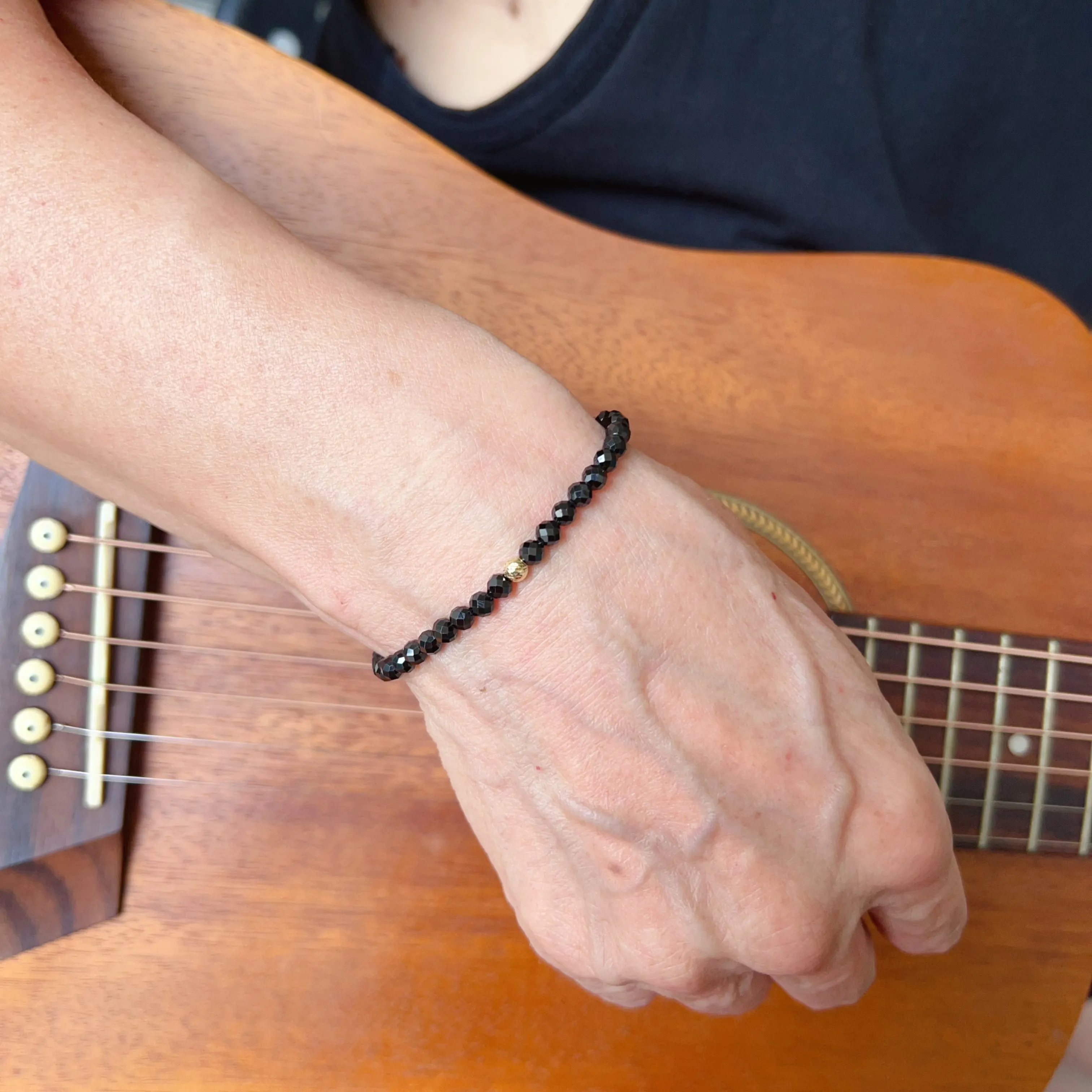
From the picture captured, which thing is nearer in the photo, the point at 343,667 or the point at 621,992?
the point at 621,992

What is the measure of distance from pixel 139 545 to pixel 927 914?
26.1 inches

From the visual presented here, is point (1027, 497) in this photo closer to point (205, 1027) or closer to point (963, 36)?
point (963, 36)

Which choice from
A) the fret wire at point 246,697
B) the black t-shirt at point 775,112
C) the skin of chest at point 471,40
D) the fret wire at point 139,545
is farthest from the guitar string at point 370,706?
the skin of chest at point 471,40

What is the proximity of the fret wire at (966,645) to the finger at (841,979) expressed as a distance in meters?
0.24

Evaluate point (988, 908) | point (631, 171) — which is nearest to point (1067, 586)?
point (988, 908)

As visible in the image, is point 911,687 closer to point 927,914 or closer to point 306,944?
point 927,914

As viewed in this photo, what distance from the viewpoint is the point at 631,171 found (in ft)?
2.69

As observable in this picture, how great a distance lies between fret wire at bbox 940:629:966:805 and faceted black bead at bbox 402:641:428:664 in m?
0.52

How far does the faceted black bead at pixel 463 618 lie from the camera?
19.3 inches

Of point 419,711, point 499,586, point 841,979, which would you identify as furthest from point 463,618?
point 841,979

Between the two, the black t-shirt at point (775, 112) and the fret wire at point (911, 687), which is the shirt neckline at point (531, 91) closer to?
the black t-shirt at point (775, 112)

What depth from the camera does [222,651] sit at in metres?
0.71

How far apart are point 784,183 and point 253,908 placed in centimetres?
81

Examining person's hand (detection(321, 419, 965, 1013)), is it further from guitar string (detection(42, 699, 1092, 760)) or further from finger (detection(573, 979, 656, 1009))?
guitar string (detection(42, 699, 1092, 760))
